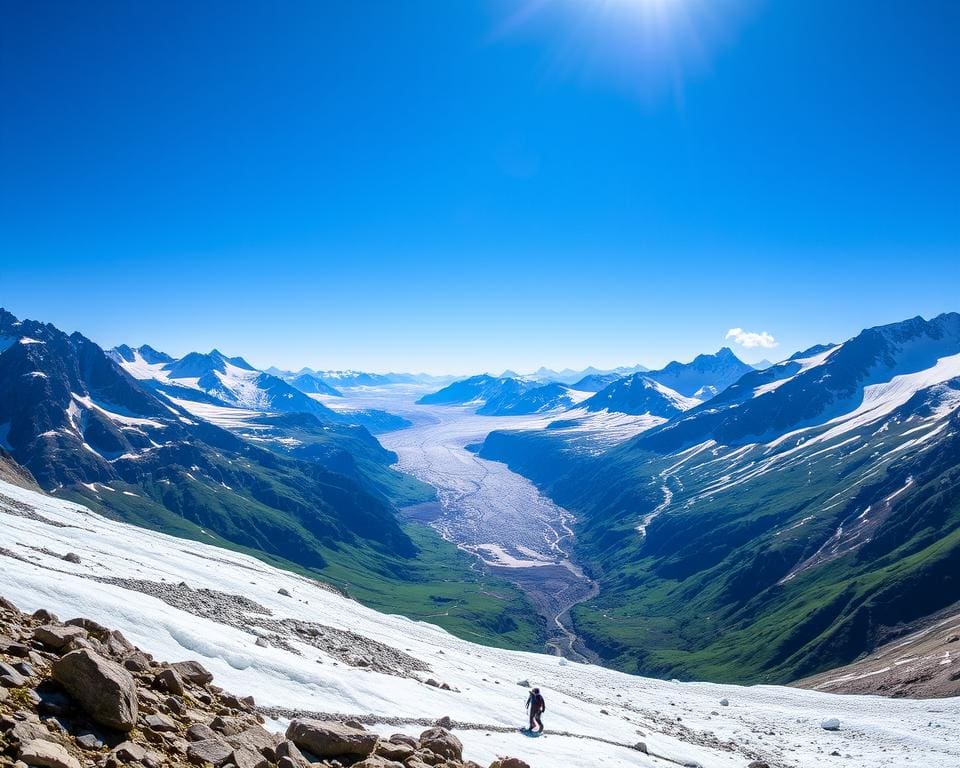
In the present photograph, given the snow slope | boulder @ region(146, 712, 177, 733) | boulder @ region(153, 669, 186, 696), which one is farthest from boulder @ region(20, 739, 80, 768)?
the snow slope

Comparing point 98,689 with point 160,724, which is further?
point 160,724

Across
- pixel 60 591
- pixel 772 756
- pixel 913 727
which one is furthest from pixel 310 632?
pixel 913 727

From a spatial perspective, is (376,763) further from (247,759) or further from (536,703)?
(536,703)

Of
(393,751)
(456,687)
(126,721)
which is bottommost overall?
(456,687)

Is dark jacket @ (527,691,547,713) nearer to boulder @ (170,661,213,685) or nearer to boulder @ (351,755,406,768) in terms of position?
boulder @ (351,755,406,768)

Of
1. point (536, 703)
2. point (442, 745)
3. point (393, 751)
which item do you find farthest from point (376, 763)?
point (536, 703)

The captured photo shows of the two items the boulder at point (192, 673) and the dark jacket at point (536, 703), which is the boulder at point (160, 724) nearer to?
the boulder at point (192, 673)
